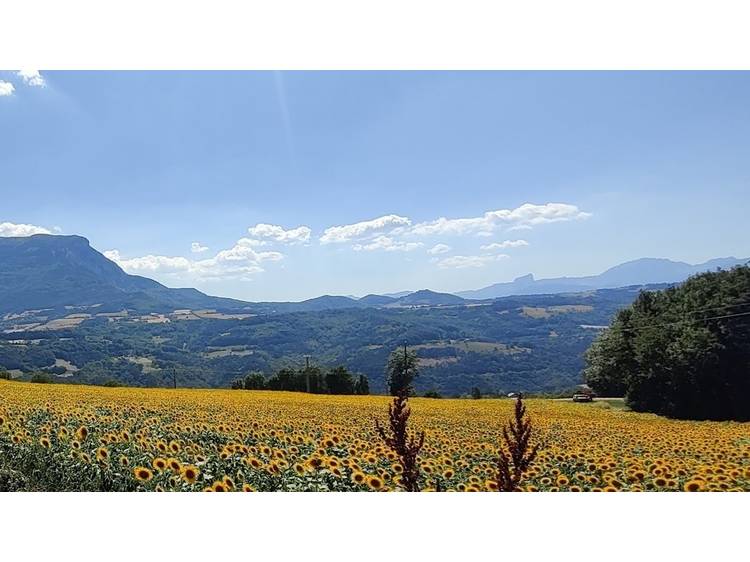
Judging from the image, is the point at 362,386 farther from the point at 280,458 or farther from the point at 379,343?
the point at 280,458

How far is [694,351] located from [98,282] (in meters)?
20.9

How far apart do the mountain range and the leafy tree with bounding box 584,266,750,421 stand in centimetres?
61

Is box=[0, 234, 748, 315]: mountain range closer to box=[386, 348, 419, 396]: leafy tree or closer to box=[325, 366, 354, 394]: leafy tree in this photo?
box=[386, 348, 419, 396]: leafy tree

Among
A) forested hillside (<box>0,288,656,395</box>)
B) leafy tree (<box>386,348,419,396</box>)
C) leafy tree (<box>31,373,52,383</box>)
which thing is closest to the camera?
leafy tree (<box>386,348,419,396</box>)

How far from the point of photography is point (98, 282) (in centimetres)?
2300

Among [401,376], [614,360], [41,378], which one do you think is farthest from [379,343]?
[401,376]

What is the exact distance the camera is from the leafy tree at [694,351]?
12.5 meters

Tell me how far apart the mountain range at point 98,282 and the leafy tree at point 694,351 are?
0.61 meters

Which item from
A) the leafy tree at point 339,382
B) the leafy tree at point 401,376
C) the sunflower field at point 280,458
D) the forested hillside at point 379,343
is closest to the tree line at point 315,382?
the leafy tree at point 339,382

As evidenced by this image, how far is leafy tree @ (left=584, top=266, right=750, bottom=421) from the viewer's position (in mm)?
12531

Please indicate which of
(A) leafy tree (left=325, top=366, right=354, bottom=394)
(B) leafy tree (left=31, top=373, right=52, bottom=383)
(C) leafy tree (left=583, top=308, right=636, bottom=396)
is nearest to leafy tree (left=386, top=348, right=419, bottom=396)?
(A) leafy tree (left=325, top=366, right=354, bottom=394)

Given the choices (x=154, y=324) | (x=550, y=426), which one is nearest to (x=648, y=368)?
(x=550, y=426)
